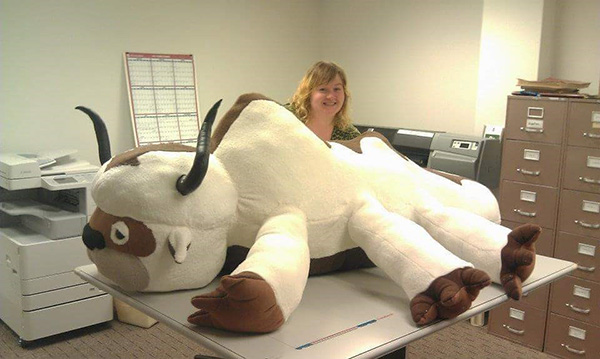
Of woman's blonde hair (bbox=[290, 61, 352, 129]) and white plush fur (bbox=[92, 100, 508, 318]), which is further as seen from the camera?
woman's blonde hair (bbox=[290, 61, 352, 129])

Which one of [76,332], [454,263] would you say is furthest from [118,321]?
[454,263]

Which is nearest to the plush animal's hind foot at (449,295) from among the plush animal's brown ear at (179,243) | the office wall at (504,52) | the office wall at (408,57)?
the plush animal's brown ear at (179,243)

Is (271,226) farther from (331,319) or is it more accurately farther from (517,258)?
(517,258)

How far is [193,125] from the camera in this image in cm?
397

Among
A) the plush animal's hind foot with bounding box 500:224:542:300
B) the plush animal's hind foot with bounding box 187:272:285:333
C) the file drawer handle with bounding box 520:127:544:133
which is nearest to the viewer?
the plush animal's hind foot with bounding box 187:272:285:333

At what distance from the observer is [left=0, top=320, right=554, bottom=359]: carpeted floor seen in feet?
9.80

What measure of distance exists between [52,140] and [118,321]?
1166mm

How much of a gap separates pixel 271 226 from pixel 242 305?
1.03 feet

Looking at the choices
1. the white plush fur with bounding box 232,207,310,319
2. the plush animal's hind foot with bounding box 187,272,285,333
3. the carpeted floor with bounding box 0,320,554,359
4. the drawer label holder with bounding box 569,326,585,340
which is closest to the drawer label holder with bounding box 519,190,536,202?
the drawer label holder with bounding box 569,326,585,340

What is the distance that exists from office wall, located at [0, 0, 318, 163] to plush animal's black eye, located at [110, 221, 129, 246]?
7.04 feet

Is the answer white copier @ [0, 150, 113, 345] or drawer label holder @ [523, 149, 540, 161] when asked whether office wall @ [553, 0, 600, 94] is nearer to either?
drawer label holder @ [523, 149, 540, 161]

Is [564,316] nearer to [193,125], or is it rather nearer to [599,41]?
[599,41]

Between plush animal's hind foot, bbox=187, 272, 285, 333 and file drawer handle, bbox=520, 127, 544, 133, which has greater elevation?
file drawer handle, bbox=520, 127, 544, 133

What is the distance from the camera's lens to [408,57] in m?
4.14
